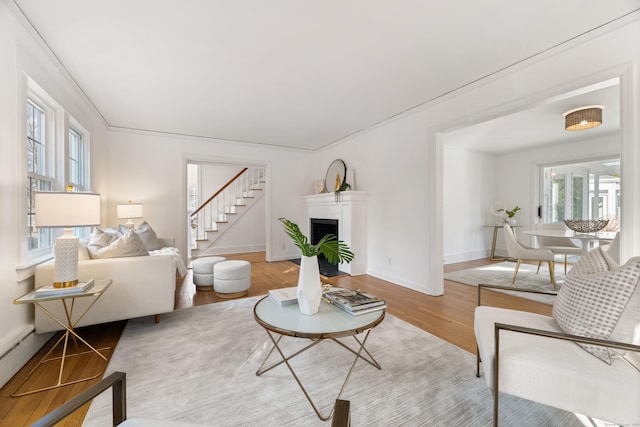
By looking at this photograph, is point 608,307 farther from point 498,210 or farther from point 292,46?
point 498,210

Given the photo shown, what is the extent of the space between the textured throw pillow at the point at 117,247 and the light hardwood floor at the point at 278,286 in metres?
0.71

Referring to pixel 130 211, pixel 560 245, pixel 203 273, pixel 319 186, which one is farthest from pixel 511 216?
pixel 130 211

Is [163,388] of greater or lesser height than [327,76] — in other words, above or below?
below

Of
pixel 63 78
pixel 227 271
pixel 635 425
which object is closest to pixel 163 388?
pixel 227 271

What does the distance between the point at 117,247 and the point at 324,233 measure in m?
3.75

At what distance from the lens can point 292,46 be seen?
7.72 ft

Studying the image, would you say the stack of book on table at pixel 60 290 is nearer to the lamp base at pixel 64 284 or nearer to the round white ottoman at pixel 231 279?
the lamp base at pixel 64 284

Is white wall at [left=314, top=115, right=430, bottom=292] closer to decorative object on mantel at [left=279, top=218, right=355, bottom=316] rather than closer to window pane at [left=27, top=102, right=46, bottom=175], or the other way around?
decorative object on mantel at [left=279, top=218, right=355, bottom=316]

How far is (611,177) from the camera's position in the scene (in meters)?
5.67

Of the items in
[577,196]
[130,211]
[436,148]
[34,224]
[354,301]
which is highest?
[436,148]

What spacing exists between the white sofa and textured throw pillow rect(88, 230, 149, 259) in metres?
0.07

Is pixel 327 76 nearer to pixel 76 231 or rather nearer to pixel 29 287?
pixel 29 287

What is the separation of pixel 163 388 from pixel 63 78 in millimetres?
3153

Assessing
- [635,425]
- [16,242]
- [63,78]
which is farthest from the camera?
[63,78]
